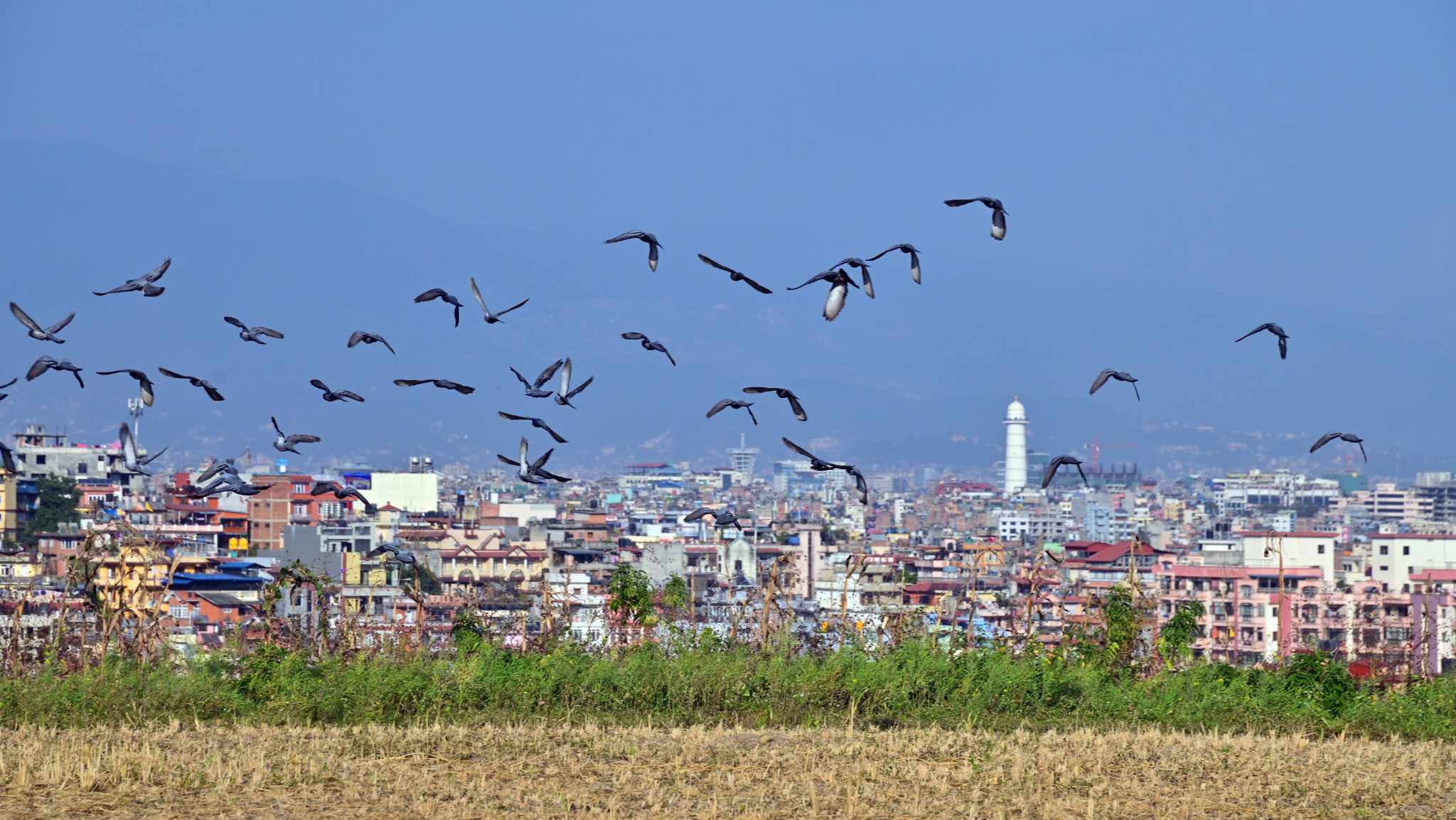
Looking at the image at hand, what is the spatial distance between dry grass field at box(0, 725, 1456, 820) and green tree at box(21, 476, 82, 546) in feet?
180

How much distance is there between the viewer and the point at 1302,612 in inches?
1398

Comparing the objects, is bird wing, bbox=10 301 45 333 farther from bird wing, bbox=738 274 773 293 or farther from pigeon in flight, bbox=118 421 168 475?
bird wing, bbox=738 274 773 293

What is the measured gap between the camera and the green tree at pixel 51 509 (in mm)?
65812

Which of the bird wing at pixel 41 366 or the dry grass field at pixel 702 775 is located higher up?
the bird wing at pixel 41 366

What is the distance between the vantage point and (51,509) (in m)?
69.6

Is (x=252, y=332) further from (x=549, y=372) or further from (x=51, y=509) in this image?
(x=51, y=509)

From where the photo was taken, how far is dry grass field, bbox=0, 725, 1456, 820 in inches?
398

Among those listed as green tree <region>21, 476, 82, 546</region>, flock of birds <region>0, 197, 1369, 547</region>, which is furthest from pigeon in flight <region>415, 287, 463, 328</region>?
green tree <region>21, 476, 82, 546</region>

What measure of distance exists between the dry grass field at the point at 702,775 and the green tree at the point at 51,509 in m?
54.8

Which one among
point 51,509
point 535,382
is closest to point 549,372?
point 535,382

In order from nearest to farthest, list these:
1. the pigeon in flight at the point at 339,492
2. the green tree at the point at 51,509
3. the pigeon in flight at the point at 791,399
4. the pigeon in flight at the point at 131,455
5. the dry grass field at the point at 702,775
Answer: the dry grass field at the point at 702,775 < the pigeon in flight at the point at 791,399 < the pigeon in flight at the point at 131,455 < the pigeon in flight at the point at 339,492 < the green tree at the point at 51,509

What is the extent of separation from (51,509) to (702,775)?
63.1m

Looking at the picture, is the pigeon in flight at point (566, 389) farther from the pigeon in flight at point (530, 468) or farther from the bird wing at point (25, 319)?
the bird wing at point (25, 319)

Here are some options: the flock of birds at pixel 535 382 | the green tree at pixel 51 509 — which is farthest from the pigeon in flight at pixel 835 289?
the green tree at pixel 51 509
